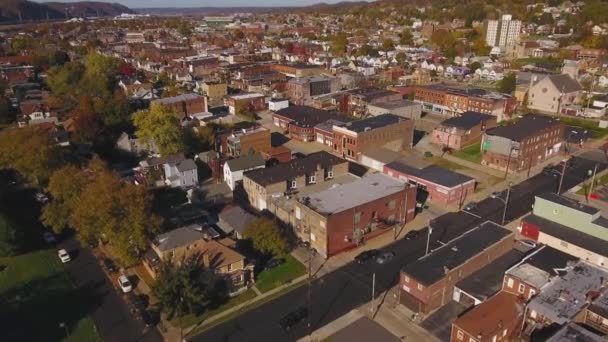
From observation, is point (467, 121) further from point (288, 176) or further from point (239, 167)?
point (239, 167)

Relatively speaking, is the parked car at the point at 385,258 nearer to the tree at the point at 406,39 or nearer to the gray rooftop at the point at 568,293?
the gray rooftop at the point at 568,293

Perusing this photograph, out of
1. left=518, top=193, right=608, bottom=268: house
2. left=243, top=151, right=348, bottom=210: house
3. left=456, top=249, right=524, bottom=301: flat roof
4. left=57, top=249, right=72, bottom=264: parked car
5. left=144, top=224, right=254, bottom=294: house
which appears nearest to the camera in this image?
left=456, top=249, right=524, bottom=301: flat roof

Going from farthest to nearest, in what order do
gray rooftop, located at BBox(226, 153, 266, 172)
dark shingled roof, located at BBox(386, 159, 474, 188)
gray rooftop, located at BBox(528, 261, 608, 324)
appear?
gray rooftop, located at BBox(226, 153, 266, 172) → dark shingled roof, located at BBox(386, 159, 474, 188) → gray rooftop, located at BBox(528, 261, 608, 324)

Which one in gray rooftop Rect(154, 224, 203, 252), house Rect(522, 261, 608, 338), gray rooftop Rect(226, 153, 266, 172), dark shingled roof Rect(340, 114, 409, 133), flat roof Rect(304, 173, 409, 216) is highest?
dark shingled roof Rect(340, 114, 409, 133)

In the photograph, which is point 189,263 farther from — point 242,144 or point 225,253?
point 242,144

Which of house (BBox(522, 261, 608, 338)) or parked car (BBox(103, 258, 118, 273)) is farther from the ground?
house (BBox(522, 261, 608, 338))

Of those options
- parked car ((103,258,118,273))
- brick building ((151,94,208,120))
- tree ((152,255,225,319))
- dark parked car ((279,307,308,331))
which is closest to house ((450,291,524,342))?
dark parked car ((279,307,308,331))

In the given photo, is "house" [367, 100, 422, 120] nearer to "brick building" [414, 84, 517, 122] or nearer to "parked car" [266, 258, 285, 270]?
"brick building" [414, 84, 517, 122]
